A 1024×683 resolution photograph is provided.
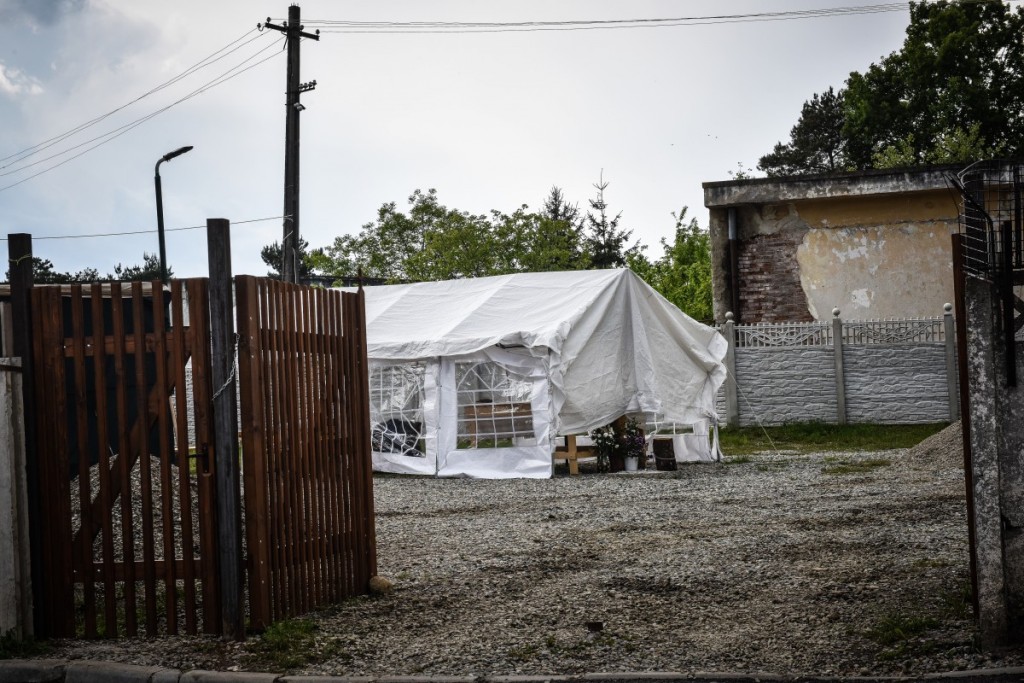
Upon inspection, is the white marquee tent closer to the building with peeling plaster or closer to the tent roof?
the tent roof

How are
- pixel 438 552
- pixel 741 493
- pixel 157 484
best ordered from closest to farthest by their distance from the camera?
pixel 438 552
pixel 157 484
pixel 741 493

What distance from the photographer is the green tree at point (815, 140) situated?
192 feet

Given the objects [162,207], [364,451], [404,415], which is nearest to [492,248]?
[162,207]

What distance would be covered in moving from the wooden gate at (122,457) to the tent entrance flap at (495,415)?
10.00 m

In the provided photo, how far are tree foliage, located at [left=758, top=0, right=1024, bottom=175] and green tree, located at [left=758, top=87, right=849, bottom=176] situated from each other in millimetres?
10464

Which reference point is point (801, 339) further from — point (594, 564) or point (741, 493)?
point (594, 564)

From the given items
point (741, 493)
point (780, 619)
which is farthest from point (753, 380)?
point (780, 619)

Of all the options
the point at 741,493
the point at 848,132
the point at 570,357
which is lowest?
the point at 741,493

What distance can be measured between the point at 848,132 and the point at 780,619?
46.1m

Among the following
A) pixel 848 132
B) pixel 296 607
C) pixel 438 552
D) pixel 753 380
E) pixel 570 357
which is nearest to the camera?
pixel 296 607

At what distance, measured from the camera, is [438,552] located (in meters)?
9.50

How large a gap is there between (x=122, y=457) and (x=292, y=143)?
15.7 metres

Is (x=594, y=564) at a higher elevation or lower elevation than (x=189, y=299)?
lower

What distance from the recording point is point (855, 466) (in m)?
16.1
